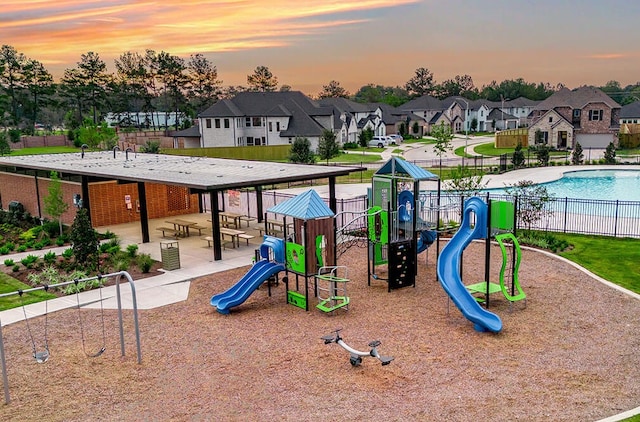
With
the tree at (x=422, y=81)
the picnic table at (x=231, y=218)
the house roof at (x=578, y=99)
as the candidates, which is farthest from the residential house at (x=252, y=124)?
the tree at (x=422, y=81)

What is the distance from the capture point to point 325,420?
9.01 meters

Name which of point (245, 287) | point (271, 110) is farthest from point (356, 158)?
point (245, 287)

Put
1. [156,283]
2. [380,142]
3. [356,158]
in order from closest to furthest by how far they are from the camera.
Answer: [156,283] → [356,158] → [380,142]

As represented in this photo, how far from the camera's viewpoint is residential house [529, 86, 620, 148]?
205ft

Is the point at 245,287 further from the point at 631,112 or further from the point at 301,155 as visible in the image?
the point at 631,112

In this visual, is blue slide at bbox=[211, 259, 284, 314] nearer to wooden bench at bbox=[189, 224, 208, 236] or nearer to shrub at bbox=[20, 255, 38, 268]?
shrub at bbox=[20, 255, 38, 268]

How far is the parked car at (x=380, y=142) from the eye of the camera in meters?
78.2

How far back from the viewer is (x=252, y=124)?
66.1 m

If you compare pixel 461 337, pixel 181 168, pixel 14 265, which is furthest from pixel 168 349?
pixel 181 168

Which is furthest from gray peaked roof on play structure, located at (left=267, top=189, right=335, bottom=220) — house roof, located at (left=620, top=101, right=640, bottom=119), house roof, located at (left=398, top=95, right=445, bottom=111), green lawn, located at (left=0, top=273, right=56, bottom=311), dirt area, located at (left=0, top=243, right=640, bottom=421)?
house roof, located at (left=398, top=95, right=445, bottom=111)

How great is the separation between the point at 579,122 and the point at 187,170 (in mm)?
53630

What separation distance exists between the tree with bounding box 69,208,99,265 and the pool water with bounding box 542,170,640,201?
26402mm

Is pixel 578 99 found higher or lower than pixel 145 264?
higher

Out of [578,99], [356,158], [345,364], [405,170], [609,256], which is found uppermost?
[578,99]
